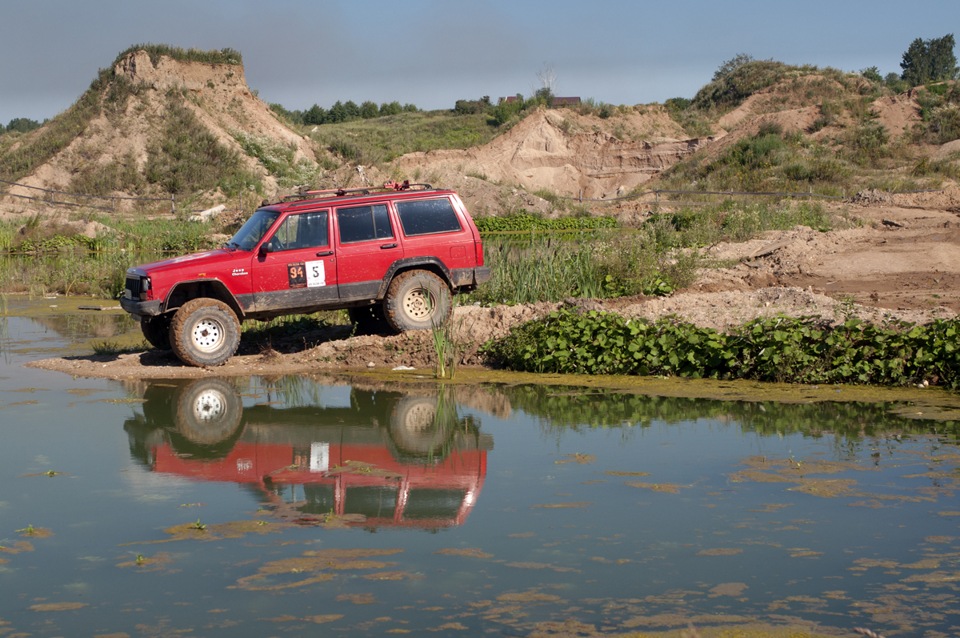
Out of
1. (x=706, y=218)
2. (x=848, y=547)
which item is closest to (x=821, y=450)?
(x=848, y=547)

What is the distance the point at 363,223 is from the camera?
15.5 m

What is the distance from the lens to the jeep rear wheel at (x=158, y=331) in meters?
15.7

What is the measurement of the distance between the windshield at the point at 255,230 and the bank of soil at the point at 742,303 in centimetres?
151

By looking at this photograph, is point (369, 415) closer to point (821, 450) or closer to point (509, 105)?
point (821, 450)

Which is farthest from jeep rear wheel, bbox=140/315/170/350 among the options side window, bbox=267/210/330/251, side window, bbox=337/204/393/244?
side window, bbox=337/204/393/244

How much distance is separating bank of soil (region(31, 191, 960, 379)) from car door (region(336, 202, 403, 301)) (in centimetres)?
81

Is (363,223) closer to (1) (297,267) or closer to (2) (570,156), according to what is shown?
(1) (297,267)

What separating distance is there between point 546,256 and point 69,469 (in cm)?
1073

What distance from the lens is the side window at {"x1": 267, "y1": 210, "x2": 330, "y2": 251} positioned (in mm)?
15109

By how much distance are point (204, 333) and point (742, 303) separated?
24.9 feet

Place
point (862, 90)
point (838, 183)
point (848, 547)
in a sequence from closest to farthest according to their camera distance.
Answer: point (848, 547)
point (838, 183)
point (862, 90)

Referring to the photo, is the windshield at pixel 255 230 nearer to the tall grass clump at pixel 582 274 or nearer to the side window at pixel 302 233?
the side window at pixel 302 233

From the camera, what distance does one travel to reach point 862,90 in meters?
71.4

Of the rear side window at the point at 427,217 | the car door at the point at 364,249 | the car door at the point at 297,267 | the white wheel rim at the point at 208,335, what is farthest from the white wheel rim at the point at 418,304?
the white wheel rim at the point at 208,335
